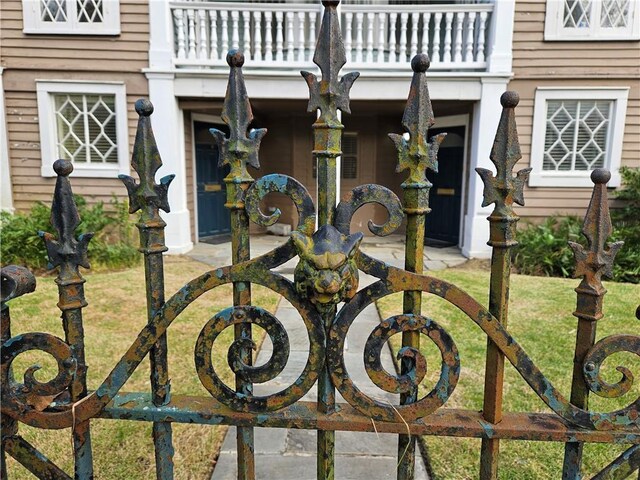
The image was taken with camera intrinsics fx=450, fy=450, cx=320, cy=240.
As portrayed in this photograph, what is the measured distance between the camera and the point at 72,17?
7.86 metres

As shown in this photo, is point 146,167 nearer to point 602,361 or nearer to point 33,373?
point 33,373

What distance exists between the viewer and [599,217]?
1026 millimetres

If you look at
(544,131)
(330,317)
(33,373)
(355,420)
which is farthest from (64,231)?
(544,131)

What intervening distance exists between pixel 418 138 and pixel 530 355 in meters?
2.96

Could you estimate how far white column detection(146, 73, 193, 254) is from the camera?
795cm

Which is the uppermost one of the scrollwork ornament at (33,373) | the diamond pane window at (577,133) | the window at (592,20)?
the window at (592,20)

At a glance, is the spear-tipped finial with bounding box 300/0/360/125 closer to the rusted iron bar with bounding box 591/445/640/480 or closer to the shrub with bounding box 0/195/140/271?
the rusted iron bar with bounding box 591/445/640/480

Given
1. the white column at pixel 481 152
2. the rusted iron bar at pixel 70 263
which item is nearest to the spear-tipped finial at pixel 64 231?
the rusted iron bar at pixel 70 263

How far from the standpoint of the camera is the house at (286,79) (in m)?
7.80

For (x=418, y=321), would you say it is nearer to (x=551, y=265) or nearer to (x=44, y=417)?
(x=44, y=417)

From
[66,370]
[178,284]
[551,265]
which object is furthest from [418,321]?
[551,265]

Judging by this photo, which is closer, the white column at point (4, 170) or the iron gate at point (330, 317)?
the iron gate at point (330, 317)

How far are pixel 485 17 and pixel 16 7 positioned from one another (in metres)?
8.20

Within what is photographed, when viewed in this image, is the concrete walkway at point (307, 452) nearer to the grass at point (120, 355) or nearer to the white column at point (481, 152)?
the grass at point (120, 355)
